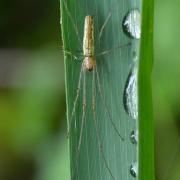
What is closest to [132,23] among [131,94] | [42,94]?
[131,94]

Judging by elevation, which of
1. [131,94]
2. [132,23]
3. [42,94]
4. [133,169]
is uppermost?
[132,23]

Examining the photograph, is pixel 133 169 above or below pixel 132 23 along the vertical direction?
A: below

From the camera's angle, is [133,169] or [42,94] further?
[42,94]

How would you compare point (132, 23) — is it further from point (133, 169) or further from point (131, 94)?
point (133, 169)

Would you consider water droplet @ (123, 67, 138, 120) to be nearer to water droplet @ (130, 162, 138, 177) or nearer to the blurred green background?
water droplet @ (130, 162, 138, 177)

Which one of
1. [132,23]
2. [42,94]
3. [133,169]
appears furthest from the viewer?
[42,94]

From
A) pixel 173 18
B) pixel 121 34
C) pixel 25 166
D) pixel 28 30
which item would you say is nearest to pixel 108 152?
pixel 121 34

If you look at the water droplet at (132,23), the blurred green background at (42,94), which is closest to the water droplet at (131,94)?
the water droplet at (132,23)

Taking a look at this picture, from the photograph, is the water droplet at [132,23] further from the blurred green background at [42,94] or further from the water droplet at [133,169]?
the blurred green background at [42,94]

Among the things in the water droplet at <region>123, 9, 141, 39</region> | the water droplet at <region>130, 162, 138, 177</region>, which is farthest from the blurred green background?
the water droplet at <region>130, 162, 138, 177</region>
